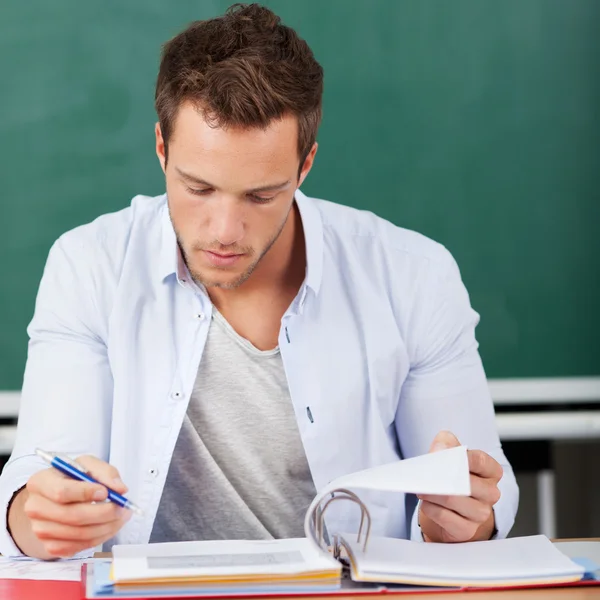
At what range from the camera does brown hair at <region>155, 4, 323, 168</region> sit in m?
1.28

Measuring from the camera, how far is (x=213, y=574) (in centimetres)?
94

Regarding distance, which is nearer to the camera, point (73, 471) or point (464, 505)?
point (73, 471)

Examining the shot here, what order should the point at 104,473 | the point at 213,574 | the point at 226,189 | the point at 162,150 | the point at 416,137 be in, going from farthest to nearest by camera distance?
the point at 416,137, the point at 162,150, the point at 226,189, the point at 104,473, the point at 213,574

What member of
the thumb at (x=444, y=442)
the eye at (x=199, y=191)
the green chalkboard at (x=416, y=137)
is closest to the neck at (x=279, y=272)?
the eye at (x=199, y=191)

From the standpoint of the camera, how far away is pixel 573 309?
2039mm

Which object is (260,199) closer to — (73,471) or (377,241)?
(377,241)

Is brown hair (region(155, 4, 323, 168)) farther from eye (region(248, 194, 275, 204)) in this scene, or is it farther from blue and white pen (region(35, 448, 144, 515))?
blue and white pen (region(35, 448, 144, 515))

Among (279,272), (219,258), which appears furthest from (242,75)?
(279,272)

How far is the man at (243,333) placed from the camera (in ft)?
4.31

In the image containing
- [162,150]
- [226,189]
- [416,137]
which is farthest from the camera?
[416,137]

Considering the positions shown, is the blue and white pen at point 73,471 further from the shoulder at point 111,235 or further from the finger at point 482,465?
the shoulder at point 111,235

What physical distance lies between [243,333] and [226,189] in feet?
1.06

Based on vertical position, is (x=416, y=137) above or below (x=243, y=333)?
above

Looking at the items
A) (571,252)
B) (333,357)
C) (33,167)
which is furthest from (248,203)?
(571,252)
